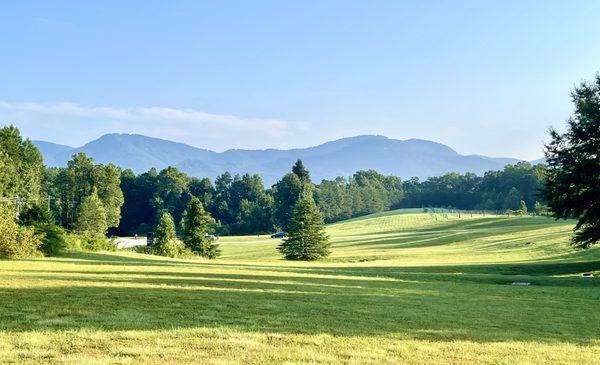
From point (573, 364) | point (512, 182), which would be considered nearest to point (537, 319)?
point (573, 364)

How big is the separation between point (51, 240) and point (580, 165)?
3277 centimetres

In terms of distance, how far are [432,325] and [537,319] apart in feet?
13.7

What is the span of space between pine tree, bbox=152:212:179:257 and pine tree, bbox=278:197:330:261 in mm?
12977

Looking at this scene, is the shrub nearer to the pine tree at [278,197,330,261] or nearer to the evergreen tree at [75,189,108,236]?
the pine tree at [278,197,330,261]

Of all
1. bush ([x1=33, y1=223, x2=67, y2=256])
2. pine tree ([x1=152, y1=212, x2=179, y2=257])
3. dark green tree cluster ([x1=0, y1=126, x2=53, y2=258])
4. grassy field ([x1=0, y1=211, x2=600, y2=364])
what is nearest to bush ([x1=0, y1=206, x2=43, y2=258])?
bush ([x1=33, y1=223, x2=67, y2=256])

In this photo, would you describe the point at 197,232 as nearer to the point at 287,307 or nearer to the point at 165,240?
the point at 165,240

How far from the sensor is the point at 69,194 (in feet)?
395

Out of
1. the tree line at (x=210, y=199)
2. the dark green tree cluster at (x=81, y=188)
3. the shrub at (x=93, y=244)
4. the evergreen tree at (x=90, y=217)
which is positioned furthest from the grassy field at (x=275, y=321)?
the dark green tree cluster at (x=81, y=188)

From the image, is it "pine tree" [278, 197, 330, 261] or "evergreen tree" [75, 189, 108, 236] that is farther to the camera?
"evergreen tree" [75, 189, 108, 236]

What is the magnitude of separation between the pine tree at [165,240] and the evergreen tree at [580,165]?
35552mm

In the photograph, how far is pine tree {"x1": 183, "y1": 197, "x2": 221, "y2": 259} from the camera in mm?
61031

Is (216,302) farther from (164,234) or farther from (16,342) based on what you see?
(164,234)

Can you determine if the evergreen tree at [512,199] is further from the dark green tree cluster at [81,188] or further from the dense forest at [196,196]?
the dark green tree cluster at [81,188]

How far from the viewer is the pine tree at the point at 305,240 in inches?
2436
